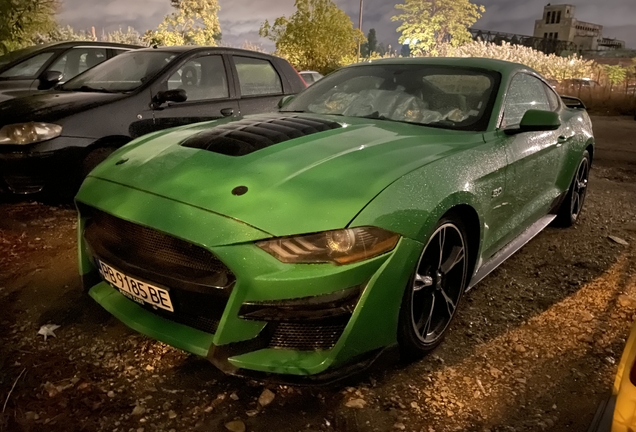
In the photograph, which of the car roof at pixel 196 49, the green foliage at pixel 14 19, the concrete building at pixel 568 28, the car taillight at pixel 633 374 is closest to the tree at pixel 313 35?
the green foliage at pixel 14 19

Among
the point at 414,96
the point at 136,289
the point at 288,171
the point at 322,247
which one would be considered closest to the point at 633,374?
the point at 322,247

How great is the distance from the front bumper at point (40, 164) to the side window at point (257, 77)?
5.83 feet

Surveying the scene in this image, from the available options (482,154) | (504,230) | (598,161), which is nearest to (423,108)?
(482,154)

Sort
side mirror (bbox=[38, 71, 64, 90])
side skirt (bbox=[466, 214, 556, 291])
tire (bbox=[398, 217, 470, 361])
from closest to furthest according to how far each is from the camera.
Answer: tire (bbox=[398, 217, 470, 361]) < side skirt (bbox=[466, 214, 556, 291]) < side mirror (bbox=[38, 71, 64, 90])

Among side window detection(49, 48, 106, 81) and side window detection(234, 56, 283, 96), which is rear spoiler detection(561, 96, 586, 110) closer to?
side window detection(234, 56, 283, 96)

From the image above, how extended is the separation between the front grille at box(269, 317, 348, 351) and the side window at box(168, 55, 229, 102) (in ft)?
11.0

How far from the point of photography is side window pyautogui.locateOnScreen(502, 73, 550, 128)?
316cm

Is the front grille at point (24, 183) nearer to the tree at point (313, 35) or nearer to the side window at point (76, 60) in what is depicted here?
the side window at point (76, 60)

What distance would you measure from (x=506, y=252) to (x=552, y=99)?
1.79 m

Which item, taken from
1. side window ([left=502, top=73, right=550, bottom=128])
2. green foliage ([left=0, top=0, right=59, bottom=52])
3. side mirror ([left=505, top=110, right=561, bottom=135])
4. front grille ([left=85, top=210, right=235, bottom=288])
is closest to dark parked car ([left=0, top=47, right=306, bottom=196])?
front grille ([left=85, top=210, right=235, bottom=288])

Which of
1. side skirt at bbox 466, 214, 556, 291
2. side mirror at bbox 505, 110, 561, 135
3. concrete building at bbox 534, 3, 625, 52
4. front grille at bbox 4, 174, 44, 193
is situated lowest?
side skirt at bbox 466, 214, 556, 291

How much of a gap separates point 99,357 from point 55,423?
0.45 m

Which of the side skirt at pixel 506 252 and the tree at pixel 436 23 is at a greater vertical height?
the tree at pixel 436 23

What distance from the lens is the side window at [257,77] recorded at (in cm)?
517
